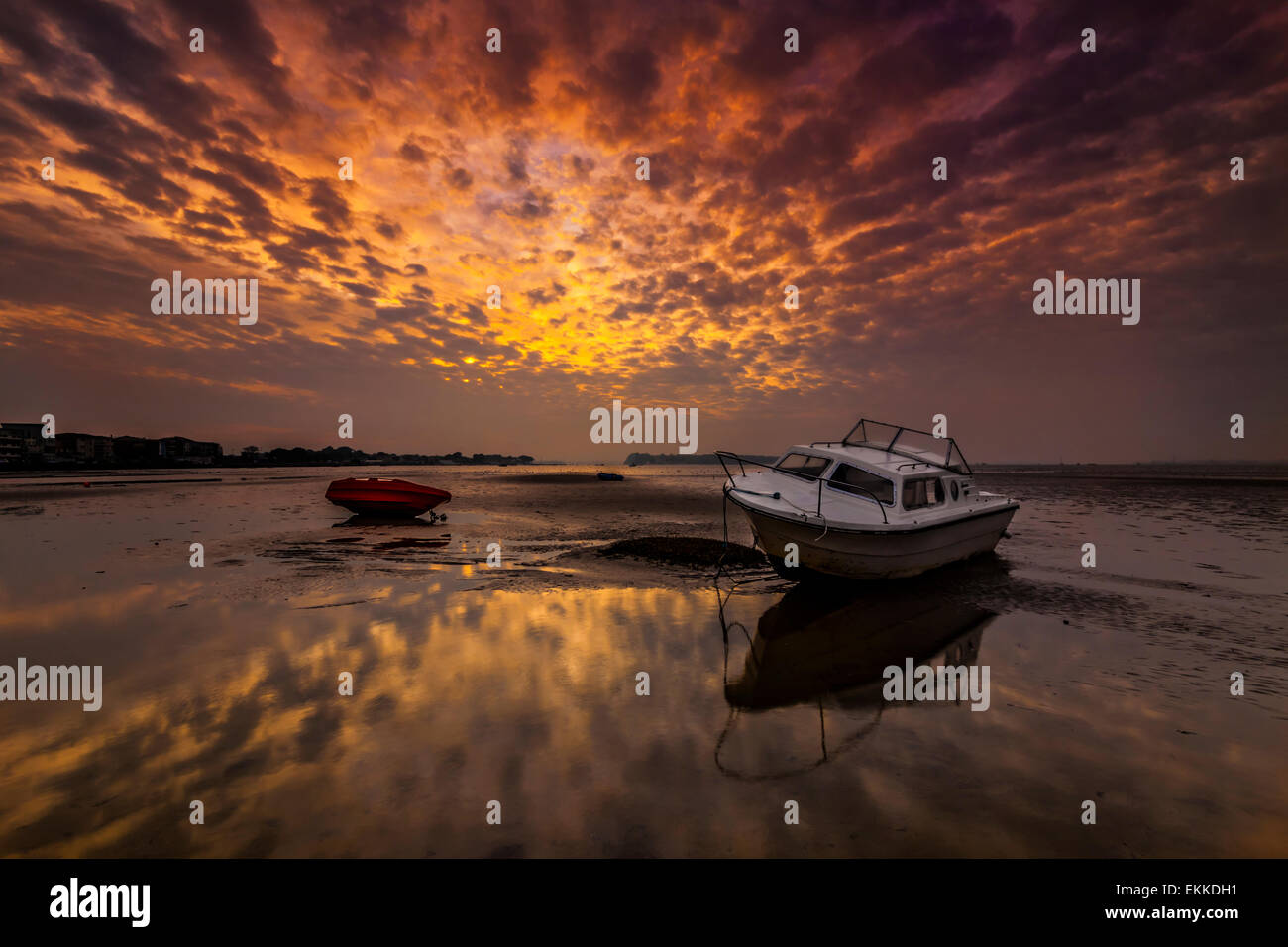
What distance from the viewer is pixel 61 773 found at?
464cm

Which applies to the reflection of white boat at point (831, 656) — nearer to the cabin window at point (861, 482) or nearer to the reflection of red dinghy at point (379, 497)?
the cabin window at point (861, 482)

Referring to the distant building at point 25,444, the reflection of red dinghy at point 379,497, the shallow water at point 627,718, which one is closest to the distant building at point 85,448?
the distant building at point 25,444

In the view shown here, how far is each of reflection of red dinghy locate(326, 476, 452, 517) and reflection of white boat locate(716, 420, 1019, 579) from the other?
1824 cm

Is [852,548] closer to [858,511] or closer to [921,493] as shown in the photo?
[858,511]

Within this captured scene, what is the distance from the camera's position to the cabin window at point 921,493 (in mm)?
12859

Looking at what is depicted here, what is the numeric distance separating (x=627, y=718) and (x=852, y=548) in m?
7.58

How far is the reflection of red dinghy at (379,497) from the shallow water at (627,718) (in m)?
11.7

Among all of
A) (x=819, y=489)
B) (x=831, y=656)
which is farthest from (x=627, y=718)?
(x=819, y=489)

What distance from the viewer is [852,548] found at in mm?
11531

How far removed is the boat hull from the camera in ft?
37.6

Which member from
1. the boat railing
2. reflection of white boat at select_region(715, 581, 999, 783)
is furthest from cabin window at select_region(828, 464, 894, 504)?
reflection of white boat at select_region(715, 581, 999, 783)
